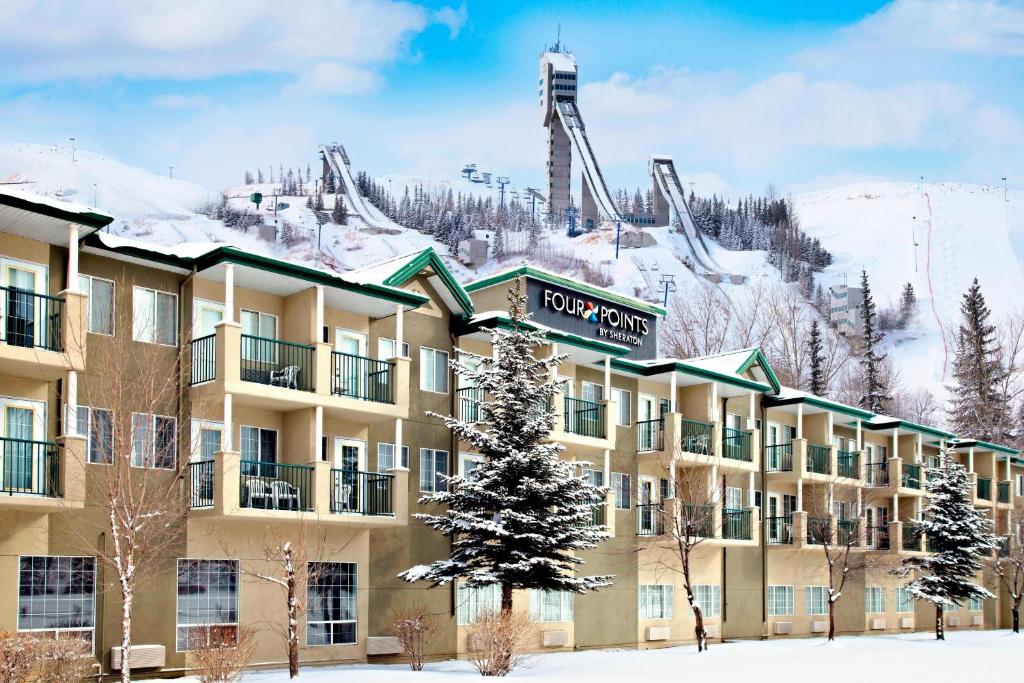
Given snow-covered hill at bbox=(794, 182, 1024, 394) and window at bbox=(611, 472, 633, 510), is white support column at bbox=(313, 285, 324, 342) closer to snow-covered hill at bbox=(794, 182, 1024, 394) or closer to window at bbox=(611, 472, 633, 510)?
window at bbox=(611, 472, 633, 510)

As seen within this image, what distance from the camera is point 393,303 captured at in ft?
97.6

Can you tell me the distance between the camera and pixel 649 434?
38625mm

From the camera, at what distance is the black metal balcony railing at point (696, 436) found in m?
38.2

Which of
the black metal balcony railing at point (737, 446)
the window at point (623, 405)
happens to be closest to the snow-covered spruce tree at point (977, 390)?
the black metal balcony railing at point (737, 446)

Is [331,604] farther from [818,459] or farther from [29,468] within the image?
[818,459]

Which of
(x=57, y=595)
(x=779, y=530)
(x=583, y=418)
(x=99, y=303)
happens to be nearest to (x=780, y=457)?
(x=779, y=530)

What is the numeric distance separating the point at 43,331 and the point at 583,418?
54.6ft

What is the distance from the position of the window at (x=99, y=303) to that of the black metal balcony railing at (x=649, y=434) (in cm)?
1851

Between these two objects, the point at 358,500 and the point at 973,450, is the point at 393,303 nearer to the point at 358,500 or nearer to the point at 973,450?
the point at 358,500

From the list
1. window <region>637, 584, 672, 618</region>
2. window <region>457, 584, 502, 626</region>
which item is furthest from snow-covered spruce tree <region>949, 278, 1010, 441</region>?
window <region>457, 584, 502, 626</region>

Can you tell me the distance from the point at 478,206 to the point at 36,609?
15163 centimetres

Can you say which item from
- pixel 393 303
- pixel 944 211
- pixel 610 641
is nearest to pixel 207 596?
pixel 393 303

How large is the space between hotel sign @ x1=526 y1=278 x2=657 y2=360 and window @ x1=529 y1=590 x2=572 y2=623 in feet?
30.0

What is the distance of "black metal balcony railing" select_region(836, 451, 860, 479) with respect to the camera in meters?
46.1
